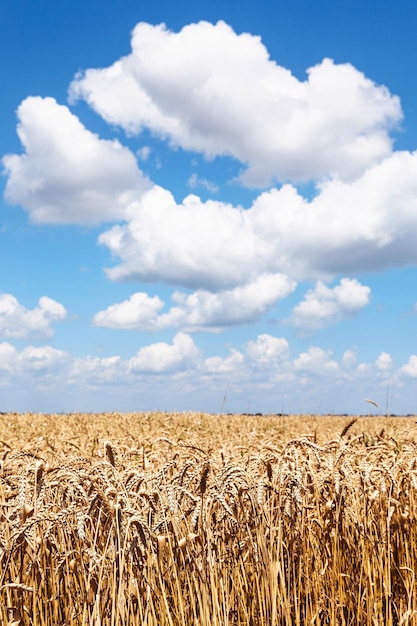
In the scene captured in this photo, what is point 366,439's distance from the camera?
438 inches

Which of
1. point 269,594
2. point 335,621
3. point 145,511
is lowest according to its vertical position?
point 335,621

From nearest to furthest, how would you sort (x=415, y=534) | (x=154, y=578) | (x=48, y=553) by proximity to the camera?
(x=154, y=578), (x=48, y=553), (x=415, y=534)

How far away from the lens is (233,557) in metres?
4.31

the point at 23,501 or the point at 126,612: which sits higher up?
the point at 23,501

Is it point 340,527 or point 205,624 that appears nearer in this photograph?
point 205,624

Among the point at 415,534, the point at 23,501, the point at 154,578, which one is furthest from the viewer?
the point at 415,534

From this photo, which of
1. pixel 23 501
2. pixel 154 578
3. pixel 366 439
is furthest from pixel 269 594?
pixel 366 439

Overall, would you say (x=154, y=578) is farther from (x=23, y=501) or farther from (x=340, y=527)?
(x=340, y=527)

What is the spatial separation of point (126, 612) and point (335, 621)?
4.53ft

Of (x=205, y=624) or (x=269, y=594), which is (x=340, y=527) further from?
(x=205, y=624)

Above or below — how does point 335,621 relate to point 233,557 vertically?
below

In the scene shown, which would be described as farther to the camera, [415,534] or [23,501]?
[415,534]


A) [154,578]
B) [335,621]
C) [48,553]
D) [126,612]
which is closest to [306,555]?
[335,621]

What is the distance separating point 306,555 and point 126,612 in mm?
1364
